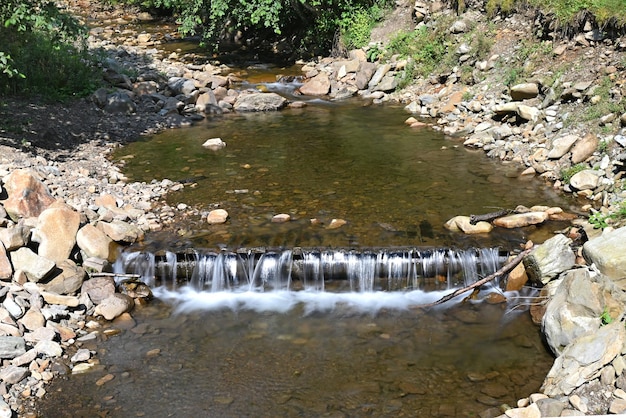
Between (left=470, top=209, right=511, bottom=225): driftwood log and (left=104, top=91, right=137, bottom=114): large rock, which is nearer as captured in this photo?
(left=470, top=209, right=511, bottom=225): driftwood log

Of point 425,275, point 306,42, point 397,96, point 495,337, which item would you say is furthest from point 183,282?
point 306,42

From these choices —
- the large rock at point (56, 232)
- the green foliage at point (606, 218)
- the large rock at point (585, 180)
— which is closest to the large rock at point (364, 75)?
the large rock at point (585, 180)

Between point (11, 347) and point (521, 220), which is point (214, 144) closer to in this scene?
point (521, 220)

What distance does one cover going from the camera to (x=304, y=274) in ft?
27.5

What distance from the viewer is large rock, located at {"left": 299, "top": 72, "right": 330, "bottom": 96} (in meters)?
17.9

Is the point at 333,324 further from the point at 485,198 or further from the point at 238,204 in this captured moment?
the point at 485,198

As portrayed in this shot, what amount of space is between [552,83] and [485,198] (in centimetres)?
407

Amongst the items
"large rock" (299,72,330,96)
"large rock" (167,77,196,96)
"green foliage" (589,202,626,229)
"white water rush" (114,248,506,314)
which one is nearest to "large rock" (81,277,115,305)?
"white water rush" (114,248,506,314)

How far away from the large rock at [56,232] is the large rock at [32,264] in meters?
0.35

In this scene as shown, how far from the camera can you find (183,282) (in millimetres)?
8492

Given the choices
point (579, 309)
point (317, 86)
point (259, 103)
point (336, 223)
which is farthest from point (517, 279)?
point (317, 86)

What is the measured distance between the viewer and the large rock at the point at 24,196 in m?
8.59

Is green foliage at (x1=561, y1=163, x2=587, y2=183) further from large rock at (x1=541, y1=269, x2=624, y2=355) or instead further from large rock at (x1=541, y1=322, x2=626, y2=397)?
large rock at (x1=541, y1=322, x2=626, y2=397)

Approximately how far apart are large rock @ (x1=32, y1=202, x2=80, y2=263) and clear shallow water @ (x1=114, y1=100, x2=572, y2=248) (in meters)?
1.77
